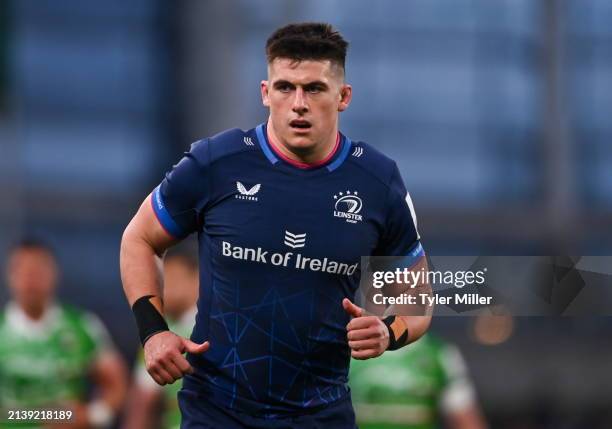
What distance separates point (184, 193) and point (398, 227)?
0.93m

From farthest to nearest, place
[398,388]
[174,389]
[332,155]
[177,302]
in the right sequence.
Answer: [398,388] < [177,302] < [174,389] < [332,155]

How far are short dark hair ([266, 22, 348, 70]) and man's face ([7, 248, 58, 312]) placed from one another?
5201 mm

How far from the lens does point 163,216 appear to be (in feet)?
20.0

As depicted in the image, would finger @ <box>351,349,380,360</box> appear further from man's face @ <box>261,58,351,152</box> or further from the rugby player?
man's face @ <box>261,58,351,152</box>

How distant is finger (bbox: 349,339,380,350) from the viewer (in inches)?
226

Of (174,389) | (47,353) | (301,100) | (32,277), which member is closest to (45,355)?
(47,353)

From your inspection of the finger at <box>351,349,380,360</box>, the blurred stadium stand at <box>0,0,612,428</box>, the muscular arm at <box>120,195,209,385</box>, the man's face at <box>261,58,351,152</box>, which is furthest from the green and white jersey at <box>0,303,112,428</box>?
the blurred stadium stand at <box>0,0,612,428</box>

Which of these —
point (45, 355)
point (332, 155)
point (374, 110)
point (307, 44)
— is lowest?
point (45, 355)

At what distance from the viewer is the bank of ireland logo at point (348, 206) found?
20.0 ft

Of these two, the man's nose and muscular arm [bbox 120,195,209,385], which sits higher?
the man's nose

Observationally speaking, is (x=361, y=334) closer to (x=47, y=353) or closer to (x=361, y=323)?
(x=361, y=323)

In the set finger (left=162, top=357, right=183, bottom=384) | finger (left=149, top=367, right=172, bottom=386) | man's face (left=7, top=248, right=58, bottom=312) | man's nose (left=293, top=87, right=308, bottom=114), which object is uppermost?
man's nose (left=293, top=87, right=308, bottom=114)

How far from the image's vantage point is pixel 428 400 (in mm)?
11195

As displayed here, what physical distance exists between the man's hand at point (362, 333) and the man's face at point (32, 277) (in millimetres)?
5566
